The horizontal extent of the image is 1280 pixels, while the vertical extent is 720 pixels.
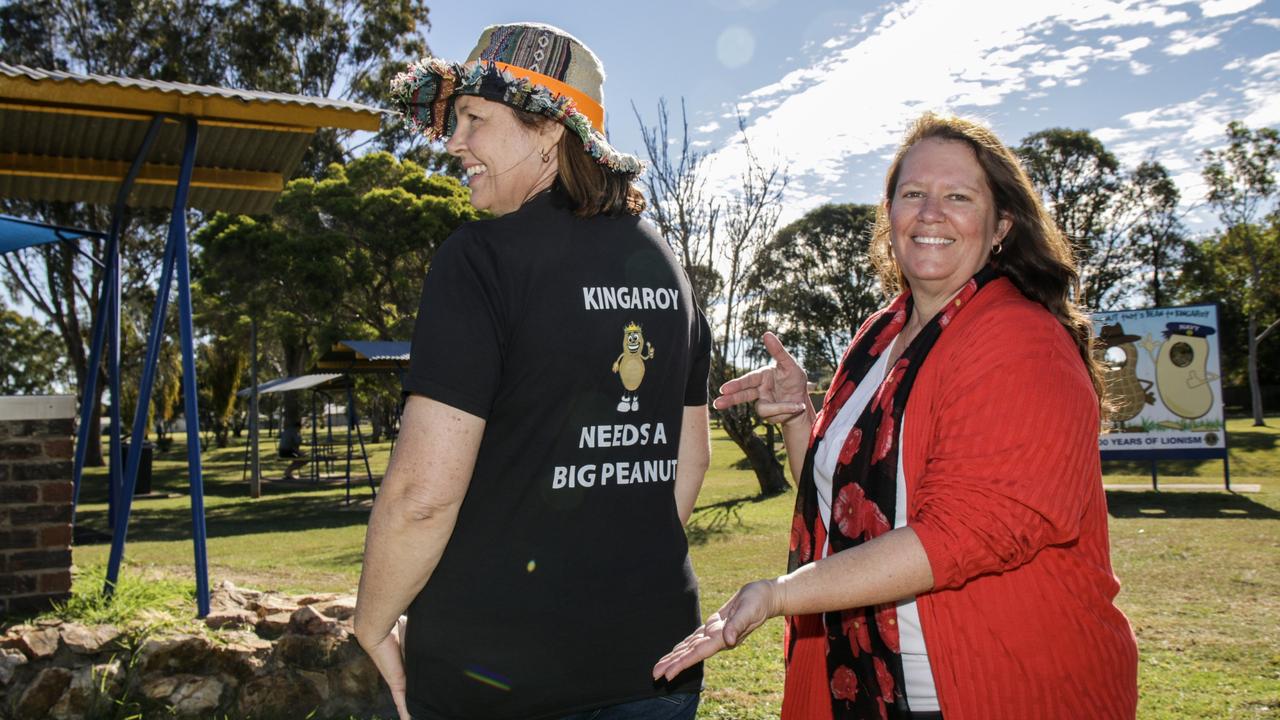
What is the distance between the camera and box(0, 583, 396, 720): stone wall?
13.3 ft

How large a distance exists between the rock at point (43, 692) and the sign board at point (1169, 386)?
14806 millimetres

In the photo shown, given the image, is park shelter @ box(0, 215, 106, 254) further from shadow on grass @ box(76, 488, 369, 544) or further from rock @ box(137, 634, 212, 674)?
shadow on grass @ box(76, 488, 369, 544)

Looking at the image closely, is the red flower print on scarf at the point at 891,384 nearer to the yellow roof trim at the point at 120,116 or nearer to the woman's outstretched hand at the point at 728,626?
the woman's outstretched hand at the point at 728,626

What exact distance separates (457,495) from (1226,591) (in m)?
7.44

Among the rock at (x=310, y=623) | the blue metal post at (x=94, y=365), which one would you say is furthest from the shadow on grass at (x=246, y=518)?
the rock at (x=310, y=623)

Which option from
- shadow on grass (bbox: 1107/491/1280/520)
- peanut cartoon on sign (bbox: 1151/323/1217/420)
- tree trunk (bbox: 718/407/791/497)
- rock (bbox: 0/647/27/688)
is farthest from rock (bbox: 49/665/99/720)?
peanut cartoon on sign (bbox: 1151/323/1217/420)

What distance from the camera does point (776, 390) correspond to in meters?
2.46

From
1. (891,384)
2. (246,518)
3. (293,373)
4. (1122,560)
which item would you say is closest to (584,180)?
(891,384)

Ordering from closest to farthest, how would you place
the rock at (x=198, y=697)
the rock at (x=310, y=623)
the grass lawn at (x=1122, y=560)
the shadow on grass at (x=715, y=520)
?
the rock at (x=198, y=697) < the rock at (x=310, y=623) < the grass lawn at (x=1122, y=560) < the shadow on grass at (x=715, y=520)

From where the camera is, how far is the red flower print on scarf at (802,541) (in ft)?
7.14

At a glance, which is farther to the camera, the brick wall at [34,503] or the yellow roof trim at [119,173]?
the yellow roof trim at [119,173]

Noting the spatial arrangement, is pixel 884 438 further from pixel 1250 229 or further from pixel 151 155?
pixel 1250 229

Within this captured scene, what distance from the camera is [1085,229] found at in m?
38.4

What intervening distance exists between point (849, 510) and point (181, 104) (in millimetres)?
4371
